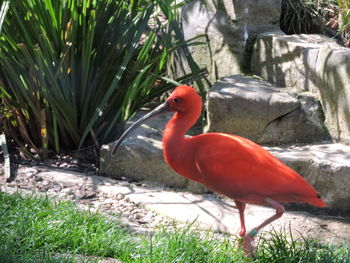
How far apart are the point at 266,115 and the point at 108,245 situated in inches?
82.6

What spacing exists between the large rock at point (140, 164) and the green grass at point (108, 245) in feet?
4.55

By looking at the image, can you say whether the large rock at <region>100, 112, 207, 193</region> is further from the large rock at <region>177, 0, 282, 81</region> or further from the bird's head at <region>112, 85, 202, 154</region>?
the bird's head at <region>112, 85, 202, 154</region>

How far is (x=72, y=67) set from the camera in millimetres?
5195

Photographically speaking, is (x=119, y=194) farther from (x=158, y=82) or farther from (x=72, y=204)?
(x=158, y=82)

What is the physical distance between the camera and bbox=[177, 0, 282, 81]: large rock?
18.8 feet

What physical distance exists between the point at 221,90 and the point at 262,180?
1.85m

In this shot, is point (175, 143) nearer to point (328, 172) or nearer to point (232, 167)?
point (232, 167)

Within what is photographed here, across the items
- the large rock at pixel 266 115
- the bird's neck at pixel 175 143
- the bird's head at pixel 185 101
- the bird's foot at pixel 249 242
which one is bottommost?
the bird's foot at pixel 249 242

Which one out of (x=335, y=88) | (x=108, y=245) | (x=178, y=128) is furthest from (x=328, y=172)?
(x=108, y=245)

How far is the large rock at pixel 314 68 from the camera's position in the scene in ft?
16.0

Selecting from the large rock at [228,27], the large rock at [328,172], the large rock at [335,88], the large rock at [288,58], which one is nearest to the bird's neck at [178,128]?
the large rock at [328,172]

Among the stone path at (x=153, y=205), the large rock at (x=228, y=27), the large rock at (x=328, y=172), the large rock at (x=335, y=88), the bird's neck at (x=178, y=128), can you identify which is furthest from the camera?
the large rock at (x=228, y=27)

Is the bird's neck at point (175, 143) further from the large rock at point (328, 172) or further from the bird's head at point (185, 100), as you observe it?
the large rock at point (328, 172)

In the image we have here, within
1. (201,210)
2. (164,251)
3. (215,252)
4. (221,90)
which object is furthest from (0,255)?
(221,90)
